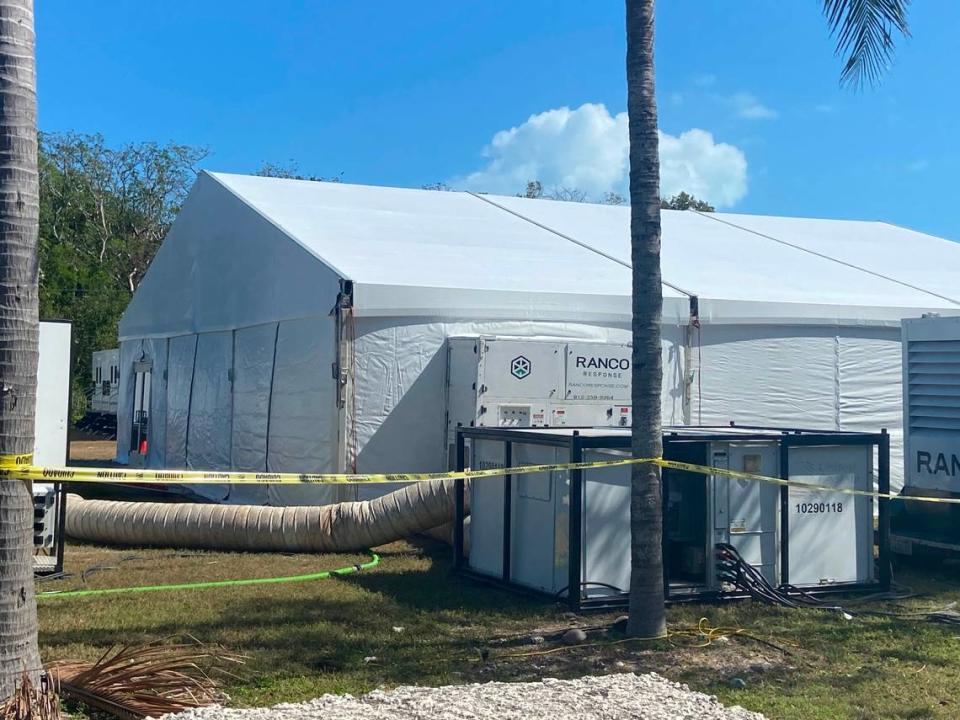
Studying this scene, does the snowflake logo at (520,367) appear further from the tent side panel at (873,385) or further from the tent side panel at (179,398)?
the tent side panel at (179,398)

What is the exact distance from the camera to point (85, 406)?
34219 millimetres

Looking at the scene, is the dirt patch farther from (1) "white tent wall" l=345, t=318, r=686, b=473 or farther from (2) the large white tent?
(2) the large white tent

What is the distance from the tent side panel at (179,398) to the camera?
18.3 meters

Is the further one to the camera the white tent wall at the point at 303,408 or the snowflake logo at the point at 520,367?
the white tent wall at the point at 303,408

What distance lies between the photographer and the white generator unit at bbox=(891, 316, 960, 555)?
1100 cm

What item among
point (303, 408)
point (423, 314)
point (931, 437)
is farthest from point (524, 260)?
point (931, 437)

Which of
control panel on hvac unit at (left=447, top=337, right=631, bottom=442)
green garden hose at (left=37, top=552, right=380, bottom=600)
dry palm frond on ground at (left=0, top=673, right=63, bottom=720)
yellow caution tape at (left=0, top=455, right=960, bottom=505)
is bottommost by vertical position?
green garden hose at (left=37, top=552, right=380, bottom=600)

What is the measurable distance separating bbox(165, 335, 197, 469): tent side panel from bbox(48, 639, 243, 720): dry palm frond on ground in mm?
12464

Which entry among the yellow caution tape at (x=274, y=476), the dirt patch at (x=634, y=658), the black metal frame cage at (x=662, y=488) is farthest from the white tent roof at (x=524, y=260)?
the dirt patch at (x=634, y=658)

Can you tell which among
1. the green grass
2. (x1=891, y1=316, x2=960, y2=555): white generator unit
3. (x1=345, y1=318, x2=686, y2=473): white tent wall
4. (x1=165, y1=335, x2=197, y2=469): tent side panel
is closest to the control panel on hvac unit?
(x1=345, y1=318, x2=686, y2=473): white tent wall

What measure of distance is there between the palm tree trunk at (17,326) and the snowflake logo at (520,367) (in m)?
7.82

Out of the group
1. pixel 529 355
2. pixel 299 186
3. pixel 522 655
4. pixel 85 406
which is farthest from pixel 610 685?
pixel 85 406

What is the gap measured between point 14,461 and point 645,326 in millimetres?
4394

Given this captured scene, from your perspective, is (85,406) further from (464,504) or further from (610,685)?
(610,685)
